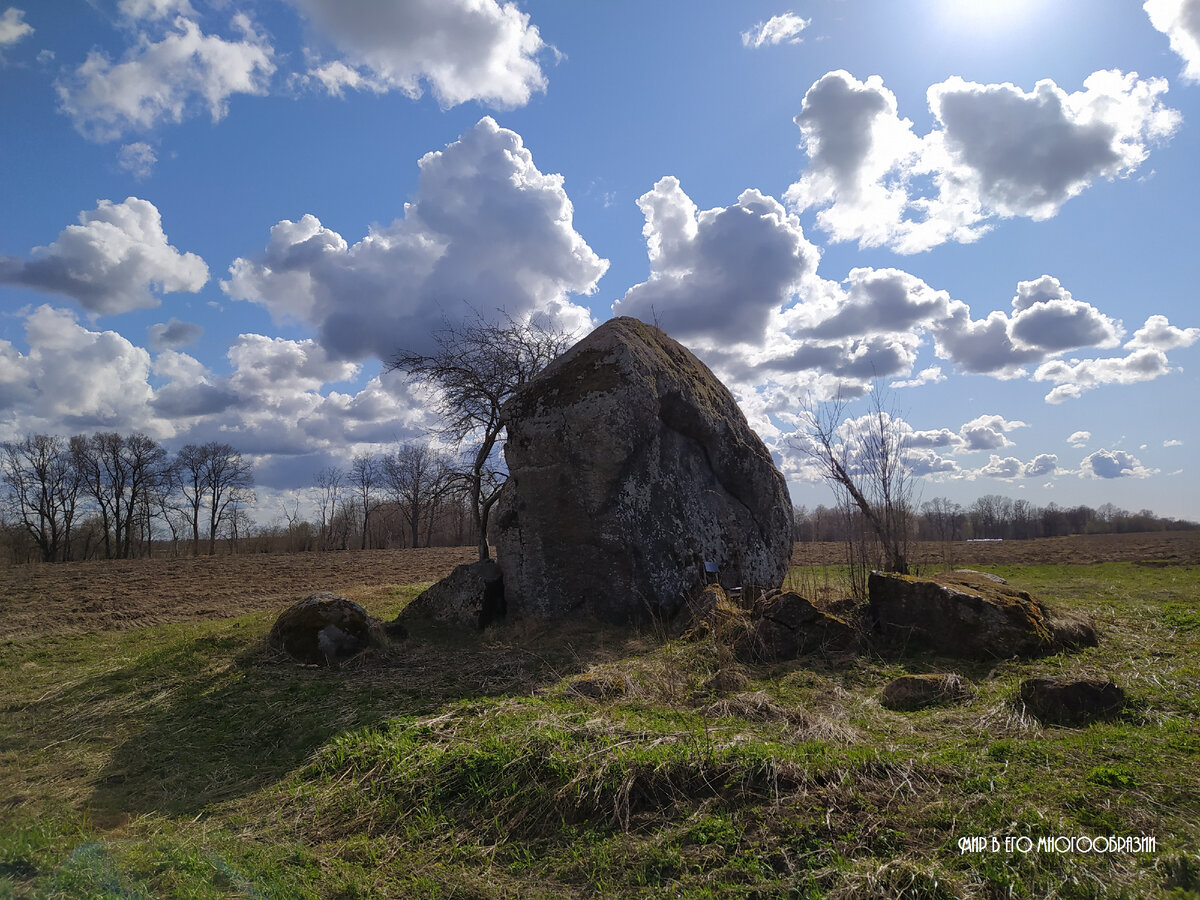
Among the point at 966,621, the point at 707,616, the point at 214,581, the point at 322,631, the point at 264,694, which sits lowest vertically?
the point at 214,581

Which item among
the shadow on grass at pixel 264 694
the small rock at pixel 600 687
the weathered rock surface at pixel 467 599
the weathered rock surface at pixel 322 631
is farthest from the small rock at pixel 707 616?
the weathered rock surface at pixel 322 631

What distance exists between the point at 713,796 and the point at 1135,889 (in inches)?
73.9

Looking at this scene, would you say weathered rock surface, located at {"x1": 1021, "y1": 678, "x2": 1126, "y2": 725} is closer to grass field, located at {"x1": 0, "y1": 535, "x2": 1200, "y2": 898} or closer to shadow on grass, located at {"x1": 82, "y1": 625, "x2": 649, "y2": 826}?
grass field, located at {"x1": 0, "y1": 535, "x2": 1200, "y2": 898}

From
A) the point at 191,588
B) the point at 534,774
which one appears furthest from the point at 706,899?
the point at 191,588

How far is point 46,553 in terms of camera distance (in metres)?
43.2

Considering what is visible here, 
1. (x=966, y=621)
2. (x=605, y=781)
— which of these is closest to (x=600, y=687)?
(x=605, y=781)

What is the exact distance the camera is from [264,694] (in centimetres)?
710

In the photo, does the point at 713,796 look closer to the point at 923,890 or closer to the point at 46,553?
the point at 923,890

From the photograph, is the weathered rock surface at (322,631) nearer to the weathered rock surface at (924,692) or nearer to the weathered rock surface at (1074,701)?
the weathered rock surface at (924,692)

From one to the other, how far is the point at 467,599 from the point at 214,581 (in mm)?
14470

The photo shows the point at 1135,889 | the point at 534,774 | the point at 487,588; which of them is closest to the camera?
the point at 1135,889

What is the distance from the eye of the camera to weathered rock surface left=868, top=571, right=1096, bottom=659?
22.5ft

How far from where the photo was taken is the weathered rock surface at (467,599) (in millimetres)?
9945

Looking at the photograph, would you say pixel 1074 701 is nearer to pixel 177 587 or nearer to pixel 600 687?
pixel 600 687
